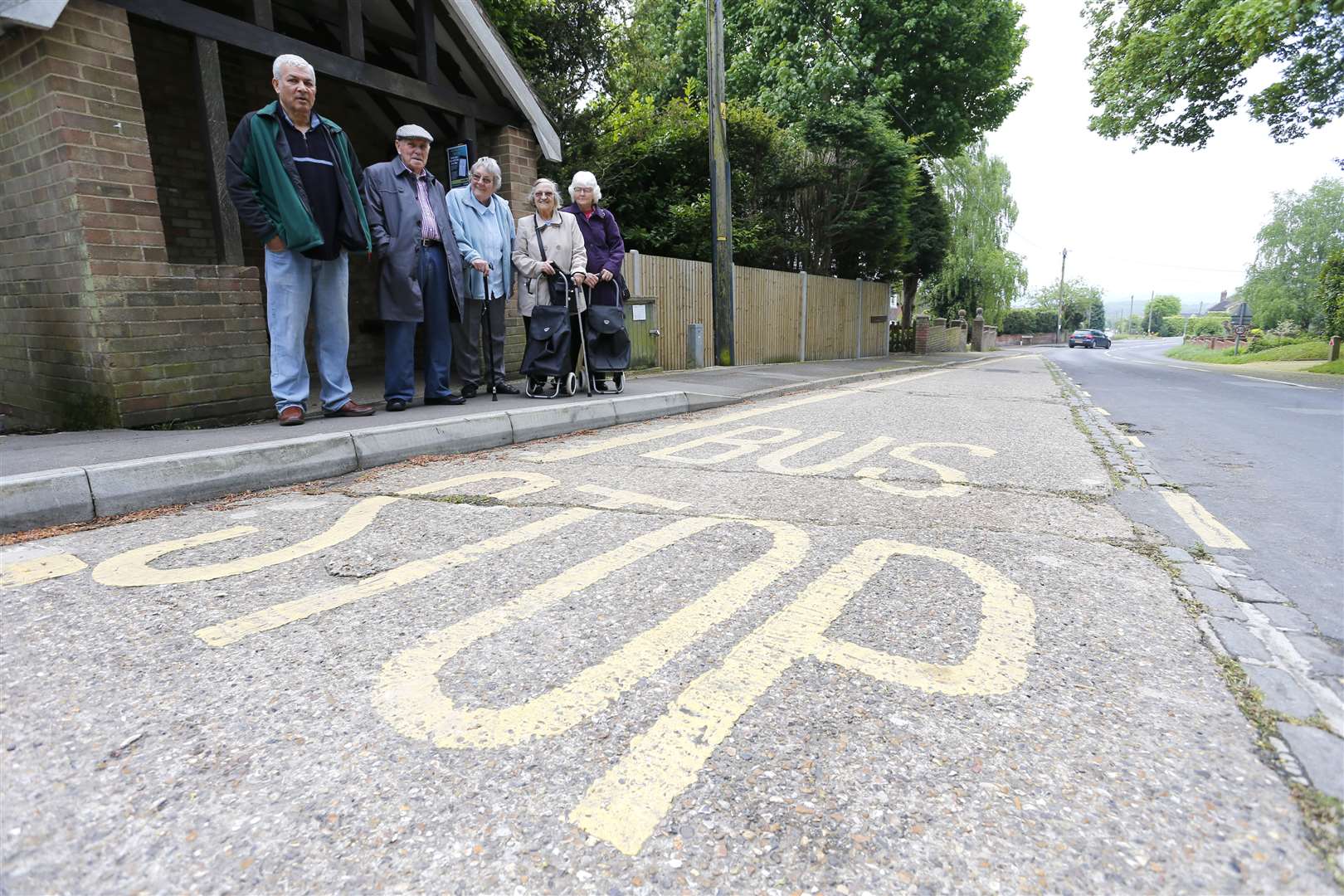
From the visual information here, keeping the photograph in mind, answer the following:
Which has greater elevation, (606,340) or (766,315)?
(766,315)

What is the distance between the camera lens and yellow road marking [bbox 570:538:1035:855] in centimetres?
129

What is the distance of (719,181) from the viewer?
35.9 feet

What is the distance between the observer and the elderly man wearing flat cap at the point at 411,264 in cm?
508

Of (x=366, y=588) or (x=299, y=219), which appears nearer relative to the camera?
(x=366, y=588)

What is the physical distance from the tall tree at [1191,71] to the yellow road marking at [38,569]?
658 inches

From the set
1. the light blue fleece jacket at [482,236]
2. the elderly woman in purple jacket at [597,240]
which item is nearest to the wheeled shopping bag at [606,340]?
the elderly woman in purple jacket at [597,240]

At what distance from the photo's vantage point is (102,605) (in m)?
2.07

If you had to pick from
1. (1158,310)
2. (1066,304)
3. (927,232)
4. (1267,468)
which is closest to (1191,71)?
(927,232)

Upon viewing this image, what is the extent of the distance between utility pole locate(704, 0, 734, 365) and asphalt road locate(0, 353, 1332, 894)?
28.9 feet

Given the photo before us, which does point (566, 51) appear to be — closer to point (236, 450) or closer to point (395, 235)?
point (395, 235)

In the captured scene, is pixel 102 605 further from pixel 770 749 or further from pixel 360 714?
pixel 770 749

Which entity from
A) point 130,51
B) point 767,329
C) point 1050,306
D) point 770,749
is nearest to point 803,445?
point 770,749

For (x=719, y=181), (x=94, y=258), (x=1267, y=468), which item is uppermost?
(x=719, y=181)

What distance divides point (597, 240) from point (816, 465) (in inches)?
129
